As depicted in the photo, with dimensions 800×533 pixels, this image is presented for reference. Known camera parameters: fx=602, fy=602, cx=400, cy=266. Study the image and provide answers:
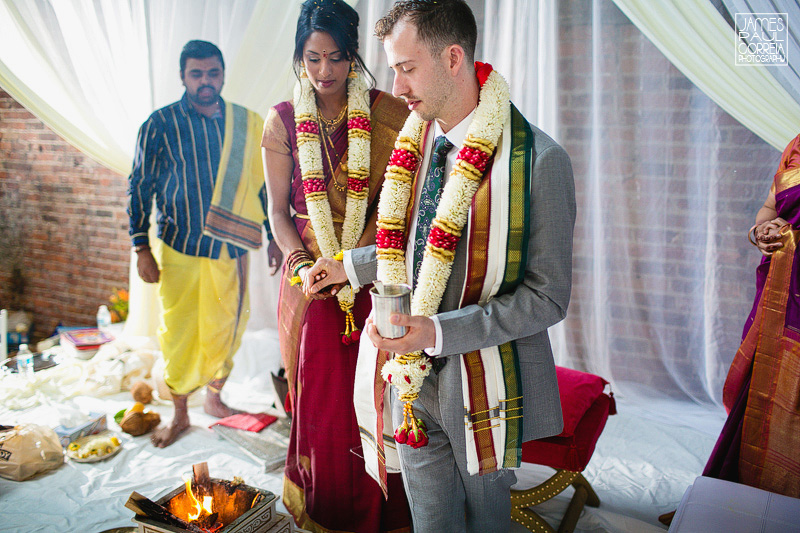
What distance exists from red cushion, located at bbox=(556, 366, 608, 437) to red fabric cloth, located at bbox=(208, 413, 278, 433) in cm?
172

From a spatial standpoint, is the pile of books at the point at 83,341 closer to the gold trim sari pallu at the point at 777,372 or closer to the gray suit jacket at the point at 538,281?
the gray suit jacket at the point at 538,281

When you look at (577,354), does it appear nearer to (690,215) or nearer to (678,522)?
(690,215)

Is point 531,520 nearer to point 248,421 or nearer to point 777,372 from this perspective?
point 777,372

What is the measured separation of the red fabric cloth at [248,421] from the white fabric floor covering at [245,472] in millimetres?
109

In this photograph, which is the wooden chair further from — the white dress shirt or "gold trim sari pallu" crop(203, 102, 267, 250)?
"gold trim sari pallu" crop(203, 102, 267, 250)

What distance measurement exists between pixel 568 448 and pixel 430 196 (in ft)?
3.97

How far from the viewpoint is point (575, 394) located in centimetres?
246

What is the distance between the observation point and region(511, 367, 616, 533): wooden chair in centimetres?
229

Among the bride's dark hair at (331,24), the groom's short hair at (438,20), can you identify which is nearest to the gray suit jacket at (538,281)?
the groom's short hair at (438,20)

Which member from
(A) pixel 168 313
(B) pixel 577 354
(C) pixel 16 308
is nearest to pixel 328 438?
(A) pixel 168 313

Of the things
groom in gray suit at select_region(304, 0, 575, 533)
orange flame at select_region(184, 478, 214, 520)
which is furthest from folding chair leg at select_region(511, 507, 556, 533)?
orange flame at select_region(184, 478, 214, 520)

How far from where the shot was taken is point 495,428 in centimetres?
156

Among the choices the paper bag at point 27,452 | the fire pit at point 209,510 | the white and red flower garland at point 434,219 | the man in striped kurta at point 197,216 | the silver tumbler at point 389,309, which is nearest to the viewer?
the silver tumbler at point 389,309

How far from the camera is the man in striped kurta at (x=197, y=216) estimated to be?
3361 millimetres
